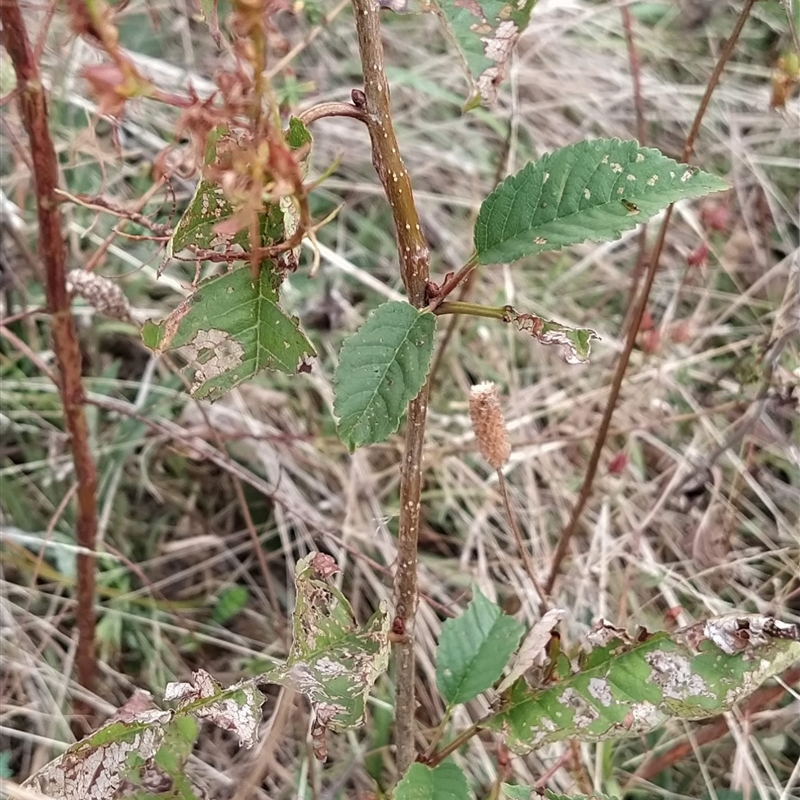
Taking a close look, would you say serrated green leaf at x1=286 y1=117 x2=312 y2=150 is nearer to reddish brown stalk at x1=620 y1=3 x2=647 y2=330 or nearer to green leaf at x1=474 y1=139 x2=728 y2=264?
green leaf at x1=474 y1=139 x2=728 y2=264

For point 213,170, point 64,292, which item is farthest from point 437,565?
point 213,170

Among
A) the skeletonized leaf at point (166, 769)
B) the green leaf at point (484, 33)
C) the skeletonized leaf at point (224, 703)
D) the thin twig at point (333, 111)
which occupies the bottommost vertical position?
the skeletonized leaf at point (166, 769)

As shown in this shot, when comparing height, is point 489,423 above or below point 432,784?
above

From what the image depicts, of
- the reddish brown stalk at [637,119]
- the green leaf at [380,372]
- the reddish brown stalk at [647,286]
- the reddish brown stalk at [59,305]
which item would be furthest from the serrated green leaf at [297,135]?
the reddish brown stalk at [637,119]

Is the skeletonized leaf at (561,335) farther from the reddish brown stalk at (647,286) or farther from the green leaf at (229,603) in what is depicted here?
the green leaf at (229,603)

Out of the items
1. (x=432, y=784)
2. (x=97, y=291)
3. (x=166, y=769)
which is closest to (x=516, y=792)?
(x=432, y=784)

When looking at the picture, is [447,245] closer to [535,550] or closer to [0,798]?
[535,550]

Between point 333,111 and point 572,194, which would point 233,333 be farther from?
point 572,194
